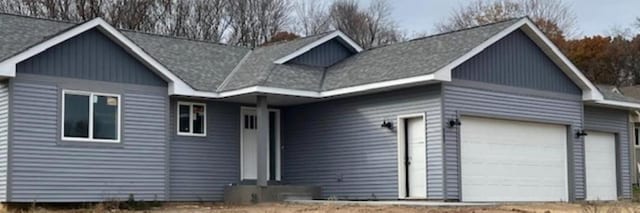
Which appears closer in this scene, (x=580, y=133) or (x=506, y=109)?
(x=506, y=109)

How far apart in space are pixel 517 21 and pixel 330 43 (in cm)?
486

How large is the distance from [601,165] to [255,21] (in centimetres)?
2745

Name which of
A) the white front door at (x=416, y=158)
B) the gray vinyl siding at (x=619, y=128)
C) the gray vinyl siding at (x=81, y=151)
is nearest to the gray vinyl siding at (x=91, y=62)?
the gray vinyl siding at (x=81, y=151)

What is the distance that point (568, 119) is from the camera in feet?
77.6

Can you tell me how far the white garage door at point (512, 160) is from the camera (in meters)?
21.2

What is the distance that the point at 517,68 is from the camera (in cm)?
2242

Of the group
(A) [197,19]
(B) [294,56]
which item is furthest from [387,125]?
(A) [197,19]

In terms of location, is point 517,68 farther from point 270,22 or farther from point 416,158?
point 270,22

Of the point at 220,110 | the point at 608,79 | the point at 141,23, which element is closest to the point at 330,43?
the point at 220,110

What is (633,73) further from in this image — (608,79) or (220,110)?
(220,110)

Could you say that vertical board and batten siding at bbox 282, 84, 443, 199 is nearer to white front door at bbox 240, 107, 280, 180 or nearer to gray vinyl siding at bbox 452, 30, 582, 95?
white front door at bbox 240, 107, 280, 180

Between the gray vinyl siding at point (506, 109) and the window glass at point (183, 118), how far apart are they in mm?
5845

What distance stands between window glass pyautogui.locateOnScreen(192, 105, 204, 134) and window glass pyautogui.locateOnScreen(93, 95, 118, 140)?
229 centimetres

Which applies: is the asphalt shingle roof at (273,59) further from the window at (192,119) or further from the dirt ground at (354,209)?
the dirt ground at (354,209)
